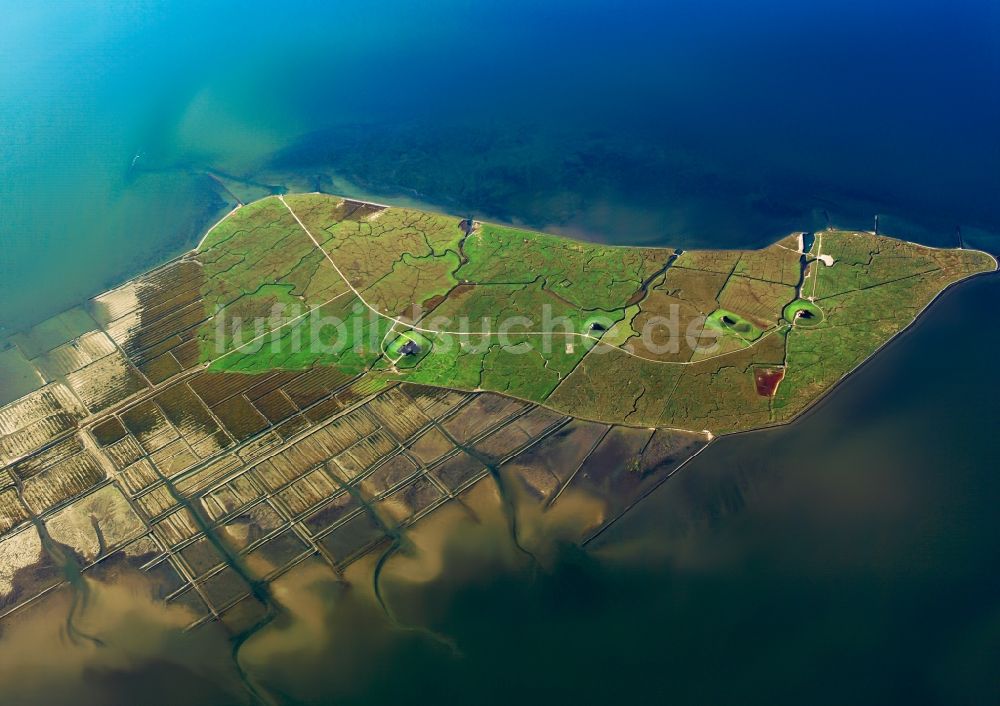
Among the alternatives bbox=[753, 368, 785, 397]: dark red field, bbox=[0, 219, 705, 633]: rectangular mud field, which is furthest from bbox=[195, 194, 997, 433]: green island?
bbox=[0, 219, 705, 633]: rectangular mud field

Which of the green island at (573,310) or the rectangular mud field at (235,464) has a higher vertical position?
the green island at (573,310)

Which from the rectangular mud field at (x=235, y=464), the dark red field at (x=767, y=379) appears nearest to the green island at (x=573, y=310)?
the dark red field at (x=767, y=379)

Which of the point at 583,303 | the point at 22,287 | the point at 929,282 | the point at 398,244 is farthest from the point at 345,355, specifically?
the point at 929,282

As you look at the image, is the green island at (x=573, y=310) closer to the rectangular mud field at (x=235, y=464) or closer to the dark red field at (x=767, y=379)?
the dark red field at (x=767, y=379)

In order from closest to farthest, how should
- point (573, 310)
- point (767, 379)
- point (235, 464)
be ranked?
point (235, 464), point (767, 379), point (573, 310)

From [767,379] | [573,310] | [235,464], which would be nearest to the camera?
[235,464]

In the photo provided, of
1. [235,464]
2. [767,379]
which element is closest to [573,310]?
[767,379]

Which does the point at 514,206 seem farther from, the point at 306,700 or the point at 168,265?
the point at 306,700

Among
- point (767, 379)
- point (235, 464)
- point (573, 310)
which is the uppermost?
point (573, 310)

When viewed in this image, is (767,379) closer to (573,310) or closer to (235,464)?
Answer: (573,310)
